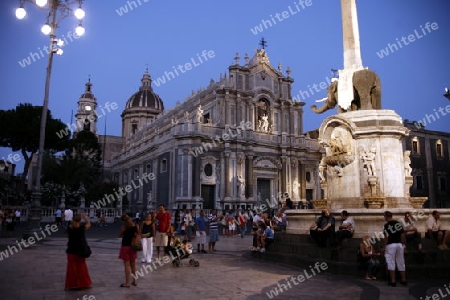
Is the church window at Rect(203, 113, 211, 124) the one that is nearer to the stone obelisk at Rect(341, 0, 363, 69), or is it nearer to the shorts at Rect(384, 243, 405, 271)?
the stone obelisk at Rect(341, 0, 363, 69)

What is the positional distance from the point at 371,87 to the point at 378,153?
7.64 feet

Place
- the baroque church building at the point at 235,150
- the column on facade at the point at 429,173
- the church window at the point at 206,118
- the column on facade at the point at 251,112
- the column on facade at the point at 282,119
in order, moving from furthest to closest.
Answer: the column on facade at the point at 429,173, the column on facade at the point at 282,119, the church window at the point at 206,118, the column on facade at the point at 251,112, the baroque church building at the point at 235,150

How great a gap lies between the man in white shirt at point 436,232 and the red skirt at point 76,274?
7.59m

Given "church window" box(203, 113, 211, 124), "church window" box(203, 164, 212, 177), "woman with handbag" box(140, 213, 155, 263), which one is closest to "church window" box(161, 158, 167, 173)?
"church window" box(203, 164, 212, 177)

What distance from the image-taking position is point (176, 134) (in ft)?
111

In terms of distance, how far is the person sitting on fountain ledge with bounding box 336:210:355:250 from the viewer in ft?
29.9

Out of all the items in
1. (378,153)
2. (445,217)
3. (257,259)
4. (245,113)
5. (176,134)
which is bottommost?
(257,259)

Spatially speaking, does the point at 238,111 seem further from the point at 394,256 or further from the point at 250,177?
the point at 394,256

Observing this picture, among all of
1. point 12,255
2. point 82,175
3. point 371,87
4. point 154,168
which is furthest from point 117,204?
point 371,87

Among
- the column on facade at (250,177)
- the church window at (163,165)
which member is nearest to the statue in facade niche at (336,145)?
the column on facade at (250,177)

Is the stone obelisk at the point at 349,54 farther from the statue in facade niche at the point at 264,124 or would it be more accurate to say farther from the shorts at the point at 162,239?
the statue in facade niche at the point at 264,124

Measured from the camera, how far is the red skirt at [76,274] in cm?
703

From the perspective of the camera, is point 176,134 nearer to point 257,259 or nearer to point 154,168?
point 154,168

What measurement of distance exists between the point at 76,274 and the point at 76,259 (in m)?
0.27
